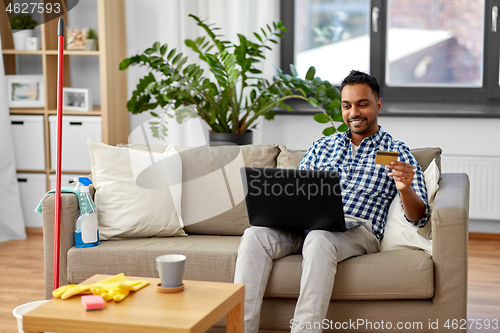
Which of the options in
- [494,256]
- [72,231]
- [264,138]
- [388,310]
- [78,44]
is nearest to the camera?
[388,310]

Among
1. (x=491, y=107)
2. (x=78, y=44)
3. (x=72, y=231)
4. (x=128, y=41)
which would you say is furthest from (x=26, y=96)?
(x=491, y=107)

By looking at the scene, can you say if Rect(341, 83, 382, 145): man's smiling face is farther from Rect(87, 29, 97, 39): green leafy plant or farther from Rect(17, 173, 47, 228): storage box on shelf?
Rect(17, 173, 47, 228): storage box on shelf

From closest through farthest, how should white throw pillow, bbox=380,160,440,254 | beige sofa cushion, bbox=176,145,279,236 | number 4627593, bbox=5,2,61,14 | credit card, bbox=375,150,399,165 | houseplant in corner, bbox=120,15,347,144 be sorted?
credit card, bbox=375,150,399,165, white throw pillow, bbox=380,160,440,254, beige sofa cushion, bbox=176,145,279,236, houseplant in corner, bbox=120,15,347,144, number 4627593, bbox=5,2,61,14

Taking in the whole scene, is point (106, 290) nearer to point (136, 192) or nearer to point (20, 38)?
point (136, 192)

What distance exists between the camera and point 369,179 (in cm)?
214

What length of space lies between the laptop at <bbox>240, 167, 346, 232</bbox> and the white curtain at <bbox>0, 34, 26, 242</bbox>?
2.22 metres

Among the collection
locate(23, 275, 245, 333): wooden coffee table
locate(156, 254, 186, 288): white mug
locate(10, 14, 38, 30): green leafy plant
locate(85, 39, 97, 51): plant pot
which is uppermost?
locate(10, 14, 38, 30): green leafy plant

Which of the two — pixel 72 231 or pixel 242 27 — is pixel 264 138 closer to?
pixel 242 27

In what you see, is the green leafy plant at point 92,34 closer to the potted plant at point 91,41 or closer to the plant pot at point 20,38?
the potted plant at point 91,41

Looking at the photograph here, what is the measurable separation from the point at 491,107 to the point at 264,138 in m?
1.47

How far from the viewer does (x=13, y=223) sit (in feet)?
12.0

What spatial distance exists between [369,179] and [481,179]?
1651mm

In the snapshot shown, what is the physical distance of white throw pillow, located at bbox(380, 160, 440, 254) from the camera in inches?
79.3

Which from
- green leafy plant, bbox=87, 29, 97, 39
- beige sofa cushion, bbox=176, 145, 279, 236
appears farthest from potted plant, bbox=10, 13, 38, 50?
beige sofa cushion, bbox=176, 145, 279, 236
